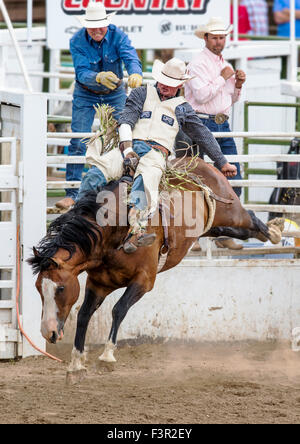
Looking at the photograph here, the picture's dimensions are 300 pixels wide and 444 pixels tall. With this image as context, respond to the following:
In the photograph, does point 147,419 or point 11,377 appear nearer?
point 147,419

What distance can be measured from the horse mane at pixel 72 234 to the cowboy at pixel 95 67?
5.03ft

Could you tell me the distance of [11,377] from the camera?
7848mm

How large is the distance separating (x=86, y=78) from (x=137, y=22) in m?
2.47

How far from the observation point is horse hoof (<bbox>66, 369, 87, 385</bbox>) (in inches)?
280

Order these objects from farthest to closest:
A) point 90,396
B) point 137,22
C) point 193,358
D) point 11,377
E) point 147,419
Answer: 1. point 137,22
2. point 193,358
3. point 11,377
4. point 90,396
5. point 147,419

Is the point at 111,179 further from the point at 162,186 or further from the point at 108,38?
the point at 108,38

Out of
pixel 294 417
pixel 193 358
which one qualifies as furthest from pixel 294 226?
pixel 294 417

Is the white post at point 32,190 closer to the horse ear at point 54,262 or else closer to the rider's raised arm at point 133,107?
the rider's raised arm at point 133,107

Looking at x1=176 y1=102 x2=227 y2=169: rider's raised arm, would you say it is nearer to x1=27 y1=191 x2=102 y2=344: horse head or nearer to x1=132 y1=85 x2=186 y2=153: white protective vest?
x1=132 y1=85 x2=186 y2=153: white protective vest

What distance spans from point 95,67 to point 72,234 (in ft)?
8.47

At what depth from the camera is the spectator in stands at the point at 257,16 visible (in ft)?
51.2

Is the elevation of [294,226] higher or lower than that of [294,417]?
higher

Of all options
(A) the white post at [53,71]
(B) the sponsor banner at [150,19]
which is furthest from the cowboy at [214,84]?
(A) the white post at [53,71]

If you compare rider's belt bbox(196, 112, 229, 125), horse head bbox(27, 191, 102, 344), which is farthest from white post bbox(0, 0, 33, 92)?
horse head bbox(27, 191, 102, 344)
